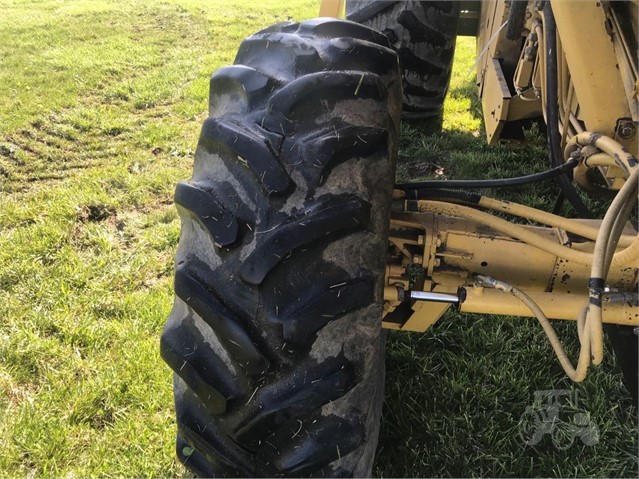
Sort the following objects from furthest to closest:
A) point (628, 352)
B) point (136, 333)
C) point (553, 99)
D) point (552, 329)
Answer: point (136, 333) → point (553, 99) → point (628, 352) → point (552, 329)

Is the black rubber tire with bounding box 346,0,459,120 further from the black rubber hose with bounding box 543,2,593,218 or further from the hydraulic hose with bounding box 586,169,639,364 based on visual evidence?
the hydraulic hose with bounding box 586,169,639,364

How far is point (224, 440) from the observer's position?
1393 millimetres

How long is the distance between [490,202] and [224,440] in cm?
93

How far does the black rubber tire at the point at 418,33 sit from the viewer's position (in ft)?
8.76

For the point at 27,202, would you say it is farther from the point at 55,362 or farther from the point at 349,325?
the point at 349,325

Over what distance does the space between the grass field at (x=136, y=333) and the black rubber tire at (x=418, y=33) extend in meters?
0.61

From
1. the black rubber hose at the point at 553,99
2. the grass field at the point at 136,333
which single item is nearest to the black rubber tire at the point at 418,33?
the grass field at the point at 136,333

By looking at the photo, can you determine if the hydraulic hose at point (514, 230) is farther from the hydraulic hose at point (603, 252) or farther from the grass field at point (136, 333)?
the grass field at point (136, 333)

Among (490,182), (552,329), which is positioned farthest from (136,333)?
(552,329)

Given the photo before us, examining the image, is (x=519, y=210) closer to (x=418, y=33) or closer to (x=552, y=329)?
(x=552, y=329)

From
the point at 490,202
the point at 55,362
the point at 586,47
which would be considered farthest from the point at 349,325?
the point at 55,362

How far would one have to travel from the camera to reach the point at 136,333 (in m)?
2.46

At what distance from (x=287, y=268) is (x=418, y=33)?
190 centimetres

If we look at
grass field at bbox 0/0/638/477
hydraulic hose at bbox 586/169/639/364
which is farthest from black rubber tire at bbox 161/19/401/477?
grass field at bbox 0/0/638/477
